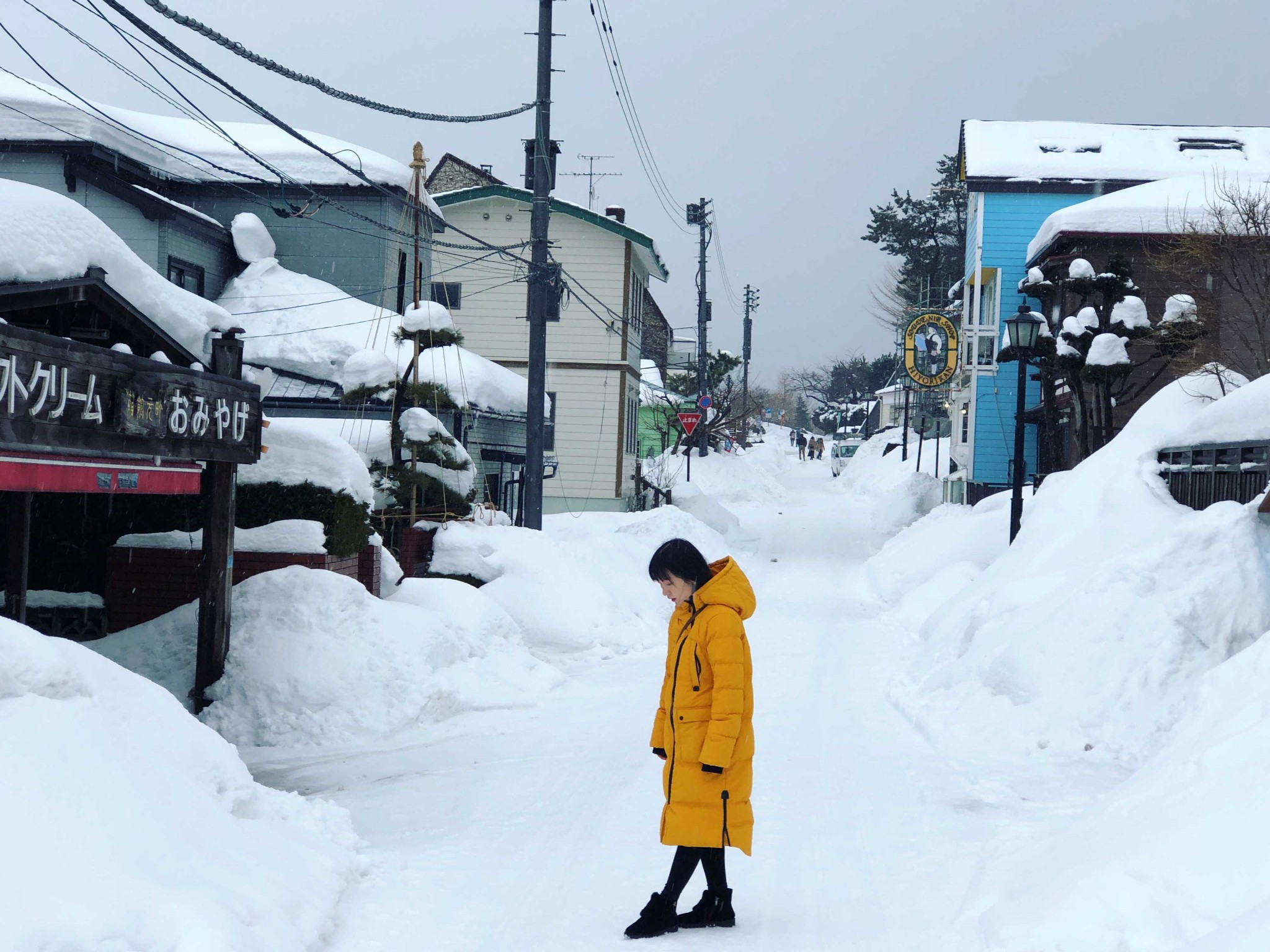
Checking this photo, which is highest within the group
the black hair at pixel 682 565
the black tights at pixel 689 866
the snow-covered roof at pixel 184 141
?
the snow-covered roof at pixel 184 141

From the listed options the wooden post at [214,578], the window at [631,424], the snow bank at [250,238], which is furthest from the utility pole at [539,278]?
the window at [631,424]

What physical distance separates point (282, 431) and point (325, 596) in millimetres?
2181

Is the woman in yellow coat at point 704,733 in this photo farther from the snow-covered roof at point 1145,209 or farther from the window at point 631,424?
the window at point 631,424

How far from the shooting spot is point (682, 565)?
4777mm

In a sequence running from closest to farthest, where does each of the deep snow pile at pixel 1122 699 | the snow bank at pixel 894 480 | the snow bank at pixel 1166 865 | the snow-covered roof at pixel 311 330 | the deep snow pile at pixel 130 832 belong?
the deep snow pile at pixel 130 832, the snow bank at pixel 1166 865, the deep snow pile at pixel 1122 699, the snow-covered roof at pixel 311 330, the snow bank at pixel 894 480

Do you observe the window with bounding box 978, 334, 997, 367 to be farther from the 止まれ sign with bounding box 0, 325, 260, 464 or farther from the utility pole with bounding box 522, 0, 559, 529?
the 止まれ sign with bounding box 0, 325, 260, 464

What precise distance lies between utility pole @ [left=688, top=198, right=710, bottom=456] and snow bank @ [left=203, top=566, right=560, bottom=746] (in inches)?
962

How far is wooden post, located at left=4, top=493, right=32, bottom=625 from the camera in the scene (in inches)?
307

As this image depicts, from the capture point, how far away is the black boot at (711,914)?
4.93 metres

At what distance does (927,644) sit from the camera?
39.3ft

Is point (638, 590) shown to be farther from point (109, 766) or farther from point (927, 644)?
point (109, 766)

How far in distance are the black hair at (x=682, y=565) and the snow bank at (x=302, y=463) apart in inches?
261

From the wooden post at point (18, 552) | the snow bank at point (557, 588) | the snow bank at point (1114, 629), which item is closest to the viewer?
the wooden post at point (18, 552)

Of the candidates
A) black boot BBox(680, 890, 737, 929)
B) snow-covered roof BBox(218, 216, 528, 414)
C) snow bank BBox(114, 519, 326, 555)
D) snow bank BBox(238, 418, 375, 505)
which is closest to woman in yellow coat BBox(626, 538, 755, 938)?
A: black boot BBox(680, 890, 737, 929)
